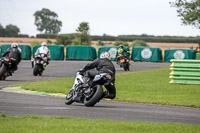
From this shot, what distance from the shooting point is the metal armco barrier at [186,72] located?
23062 millimetres

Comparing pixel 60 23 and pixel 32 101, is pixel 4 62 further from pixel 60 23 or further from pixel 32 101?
pixel 60 23

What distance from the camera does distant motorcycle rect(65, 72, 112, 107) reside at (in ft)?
43.6

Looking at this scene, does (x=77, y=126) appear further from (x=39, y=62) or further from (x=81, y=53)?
(x=81, y=53)

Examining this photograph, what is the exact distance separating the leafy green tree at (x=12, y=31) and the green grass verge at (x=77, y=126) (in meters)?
133

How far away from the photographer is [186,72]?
23.2 meters

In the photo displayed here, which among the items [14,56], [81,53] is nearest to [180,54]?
[81,53]

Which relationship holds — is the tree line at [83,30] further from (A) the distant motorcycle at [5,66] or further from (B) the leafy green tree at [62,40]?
(A) the distant motorcycle at [5,66]

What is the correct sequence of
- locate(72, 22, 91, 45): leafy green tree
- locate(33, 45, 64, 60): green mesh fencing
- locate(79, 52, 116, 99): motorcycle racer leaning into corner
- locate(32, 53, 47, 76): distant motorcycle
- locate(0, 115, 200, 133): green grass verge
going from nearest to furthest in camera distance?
locate(0, 115, 200, 133): green grass verge < locate(79, 52, 116, 99): motorcycle racer leaning into corner < locate(32, 53, 47, 76): distant motorcycle < locate(33, 45, 64, 60): green mesh fencing < locate(72, 22, 91, 45): leafy green tree

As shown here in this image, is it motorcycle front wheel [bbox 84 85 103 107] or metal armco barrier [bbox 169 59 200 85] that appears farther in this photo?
metal armco barrier [bbox 169 59 200 85]

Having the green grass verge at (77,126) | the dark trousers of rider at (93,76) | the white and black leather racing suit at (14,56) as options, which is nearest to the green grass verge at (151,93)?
the dark trousers of rider at (93,76)

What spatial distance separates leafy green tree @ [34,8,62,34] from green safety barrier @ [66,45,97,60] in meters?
115

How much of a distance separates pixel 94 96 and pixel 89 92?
1.03 ft

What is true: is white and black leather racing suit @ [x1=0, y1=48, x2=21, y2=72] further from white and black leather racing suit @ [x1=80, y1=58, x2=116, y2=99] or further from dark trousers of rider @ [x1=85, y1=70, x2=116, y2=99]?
dark trousers of rider @ [x1=85, y1=70, x2=116, y2=99]

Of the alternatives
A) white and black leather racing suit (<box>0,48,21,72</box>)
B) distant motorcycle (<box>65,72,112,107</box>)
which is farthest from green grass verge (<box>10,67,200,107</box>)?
distant motorcycle (<box>65,72,112,107</box>)
